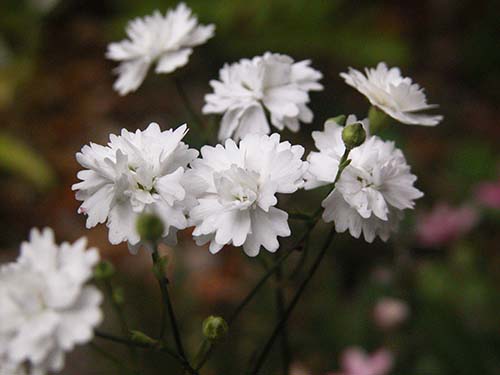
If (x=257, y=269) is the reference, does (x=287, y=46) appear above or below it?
above

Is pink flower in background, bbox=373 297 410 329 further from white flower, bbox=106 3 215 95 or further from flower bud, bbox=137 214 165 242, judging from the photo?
flower bud, bbox=137 214 165 242

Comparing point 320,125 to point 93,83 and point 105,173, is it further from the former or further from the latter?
point 105,173

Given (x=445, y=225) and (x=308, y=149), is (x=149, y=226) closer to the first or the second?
(x=445, y=225)

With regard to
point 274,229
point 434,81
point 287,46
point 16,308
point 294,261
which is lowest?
point 434,81

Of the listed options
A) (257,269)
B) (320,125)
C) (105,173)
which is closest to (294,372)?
(257,269)

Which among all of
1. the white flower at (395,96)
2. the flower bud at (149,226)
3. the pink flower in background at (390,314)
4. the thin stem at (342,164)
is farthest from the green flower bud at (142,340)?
the pink flower in background at (390,314)

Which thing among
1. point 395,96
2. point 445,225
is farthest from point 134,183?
point 445,225

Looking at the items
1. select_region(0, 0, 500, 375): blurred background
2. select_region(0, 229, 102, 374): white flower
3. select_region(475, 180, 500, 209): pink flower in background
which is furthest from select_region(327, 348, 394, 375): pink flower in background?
select_region(0, 229, 102, 374): white flower
